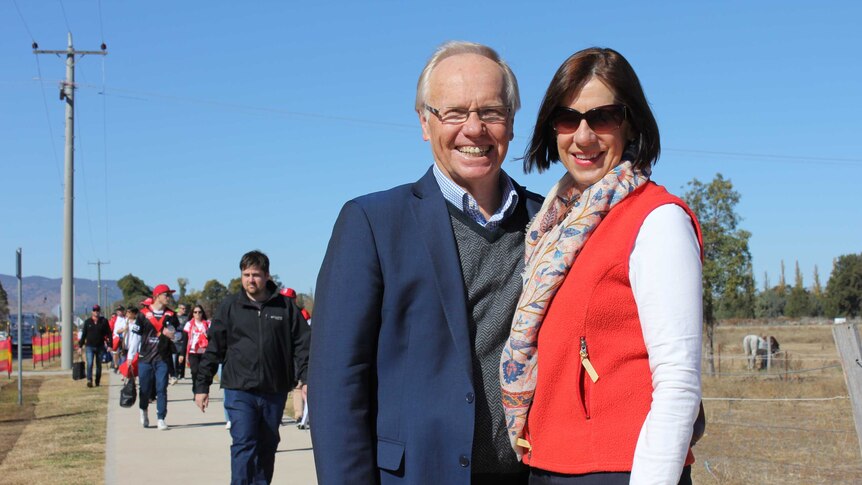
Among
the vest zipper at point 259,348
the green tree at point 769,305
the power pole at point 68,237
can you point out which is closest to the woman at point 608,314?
the vest zipper at point 259,348

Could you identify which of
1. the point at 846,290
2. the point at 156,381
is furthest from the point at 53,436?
the point at 846,290

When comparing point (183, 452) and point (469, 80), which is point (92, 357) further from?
point (469, 80)

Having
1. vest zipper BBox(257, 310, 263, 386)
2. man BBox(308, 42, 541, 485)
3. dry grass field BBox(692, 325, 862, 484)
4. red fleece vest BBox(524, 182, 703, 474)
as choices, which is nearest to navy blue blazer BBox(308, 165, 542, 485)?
man BBox(308, 42, 541, 485)

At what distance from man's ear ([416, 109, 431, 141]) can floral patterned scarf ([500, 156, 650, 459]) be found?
0.55 meters

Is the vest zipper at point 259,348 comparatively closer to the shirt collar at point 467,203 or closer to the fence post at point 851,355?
the fence post at point 851,355

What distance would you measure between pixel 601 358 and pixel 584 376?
0.07 metres

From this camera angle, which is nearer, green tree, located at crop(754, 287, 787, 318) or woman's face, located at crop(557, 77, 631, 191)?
woman's face, located at crop(557, 77, 631, 191)

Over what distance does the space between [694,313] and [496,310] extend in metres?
0.61

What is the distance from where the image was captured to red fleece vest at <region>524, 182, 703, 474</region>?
2.41 meters

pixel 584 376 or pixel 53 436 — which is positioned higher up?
pixel 584 376

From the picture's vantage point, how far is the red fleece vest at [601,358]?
2406 mm

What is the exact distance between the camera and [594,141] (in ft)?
8.79

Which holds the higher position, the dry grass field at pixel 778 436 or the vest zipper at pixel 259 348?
the vest zipper at pixel 259 348

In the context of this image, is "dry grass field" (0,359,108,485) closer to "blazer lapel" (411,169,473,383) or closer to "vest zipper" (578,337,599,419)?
"blazer lapel" (411,169,473,383)
